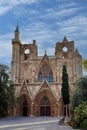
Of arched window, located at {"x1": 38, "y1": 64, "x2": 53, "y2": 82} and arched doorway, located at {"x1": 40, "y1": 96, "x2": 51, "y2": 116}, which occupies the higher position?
arched window, located at {"x1": 38, "y1": 64, "x2": 53, "y2": 82}

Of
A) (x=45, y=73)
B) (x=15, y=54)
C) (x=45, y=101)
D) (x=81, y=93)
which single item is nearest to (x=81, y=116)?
(x=81, y=93)

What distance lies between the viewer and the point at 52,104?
55.4 meters

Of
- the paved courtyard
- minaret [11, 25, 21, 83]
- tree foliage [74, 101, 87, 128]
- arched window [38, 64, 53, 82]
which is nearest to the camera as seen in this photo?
tree foliage [74, 101, 87, 128]

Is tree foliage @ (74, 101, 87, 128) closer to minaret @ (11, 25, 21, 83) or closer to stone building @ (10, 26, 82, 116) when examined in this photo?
stone building @ (10, 26, 82, 116)

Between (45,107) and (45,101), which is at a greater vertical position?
(45,101)

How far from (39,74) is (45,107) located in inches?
444

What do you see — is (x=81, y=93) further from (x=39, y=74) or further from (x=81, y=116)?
(x=39, y=74)

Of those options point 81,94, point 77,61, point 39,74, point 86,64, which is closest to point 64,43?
point 77,61

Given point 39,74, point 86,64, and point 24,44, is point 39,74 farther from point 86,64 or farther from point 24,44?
point 86,64

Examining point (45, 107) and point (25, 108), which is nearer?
point (45, 107)

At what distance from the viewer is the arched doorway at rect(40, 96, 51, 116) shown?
186 ft

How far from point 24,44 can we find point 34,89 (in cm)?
1512

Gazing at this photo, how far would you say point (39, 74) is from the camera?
65188 mm

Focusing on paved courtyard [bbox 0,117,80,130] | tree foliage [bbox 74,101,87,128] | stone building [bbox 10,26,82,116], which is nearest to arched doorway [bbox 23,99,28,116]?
stone building [bbox 10,26,82,116]
